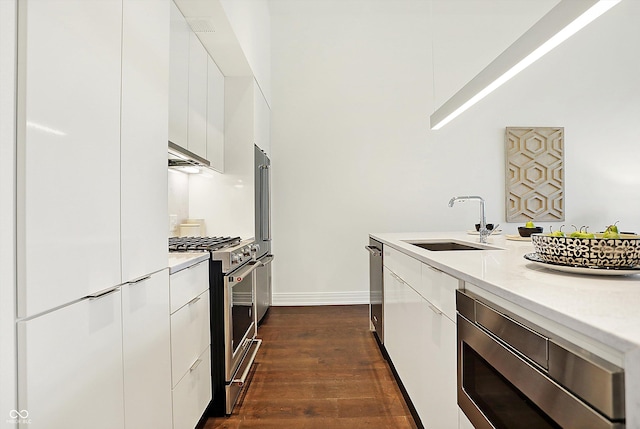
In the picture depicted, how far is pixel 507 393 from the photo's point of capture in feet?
2.93

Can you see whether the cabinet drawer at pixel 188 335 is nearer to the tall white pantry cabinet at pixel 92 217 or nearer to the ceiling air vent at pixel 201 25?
the tall white pantry cabinet at pixel 92 217

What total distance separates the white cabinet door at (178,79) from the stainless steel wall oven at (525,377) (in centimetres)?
173

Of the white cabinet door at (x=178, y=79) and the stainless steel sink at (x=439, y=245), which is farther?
the stainless steel sink at (x=439, y=245)

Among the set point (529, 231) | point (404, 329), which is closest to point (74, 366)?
point (404, 329)

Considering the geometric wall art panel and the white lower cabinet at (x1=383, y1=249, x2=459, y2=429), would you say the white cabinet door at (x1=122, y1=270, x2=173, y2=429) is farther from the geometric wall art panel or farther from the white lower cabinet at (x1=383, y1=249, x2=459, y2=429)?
the geometric wall art panel

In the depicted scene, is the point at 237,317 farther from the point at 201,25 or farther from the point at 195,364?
the point at 201,25

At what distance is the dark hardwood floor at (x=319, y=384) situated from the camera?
1820 mm

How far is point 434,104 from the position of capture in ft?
14.0

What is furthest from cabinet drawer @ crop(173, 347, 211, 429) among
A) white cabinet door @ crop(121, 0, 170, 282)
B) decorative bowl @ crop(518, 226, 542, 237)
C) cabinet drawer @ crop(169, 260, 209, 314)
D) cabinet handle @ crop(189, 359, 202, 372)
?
decorative bowl @ crop(518, 226, 542, 237)

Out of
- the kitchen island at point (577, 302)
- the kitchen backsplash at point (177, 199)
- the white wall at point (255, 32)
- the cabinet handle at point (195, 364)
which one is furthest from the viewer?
the kitchen backsplash at point (177, 199)

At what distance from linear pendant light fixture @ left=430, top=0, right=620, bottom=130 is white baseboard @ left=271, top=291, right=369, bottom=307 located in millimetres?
2670

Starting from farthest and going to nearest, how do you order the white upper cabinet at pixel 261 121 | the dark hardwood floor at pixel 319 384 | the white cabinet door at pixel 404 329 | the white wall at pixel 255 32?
the white upper cabinet at pixel 261 121, the white wall at pixel 255 32, the dark hardwood floor at pixel 319 384, the white cabinet door at pixel 404 329

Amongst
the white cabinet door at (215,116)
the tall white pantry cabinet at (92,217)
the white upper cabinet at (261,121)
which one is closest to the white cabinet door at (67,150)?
the tall white pantry cabinet at (92,217)

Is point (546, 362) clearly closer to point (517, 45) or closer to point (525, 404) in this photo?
point (525, 404)
